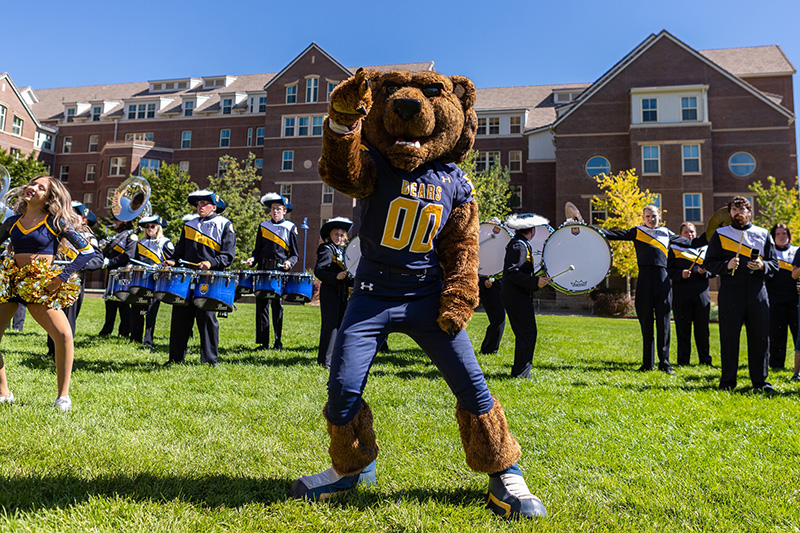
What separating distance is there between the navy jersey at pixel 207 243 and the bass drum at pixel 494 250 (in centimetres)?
372

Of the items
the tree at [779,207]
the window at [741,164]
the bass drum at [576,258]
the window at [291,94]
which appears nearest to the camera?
the bass drum at [576,258]

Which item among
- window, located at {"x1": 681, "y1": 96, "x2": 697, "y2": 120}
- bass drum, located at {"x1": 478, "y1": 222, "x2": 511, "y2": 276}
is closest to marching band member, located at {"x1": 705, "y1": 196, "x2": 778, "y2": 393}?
bass drum, located at {"x1": 478, "y1": 222, "x2": 511, "y2": 276}

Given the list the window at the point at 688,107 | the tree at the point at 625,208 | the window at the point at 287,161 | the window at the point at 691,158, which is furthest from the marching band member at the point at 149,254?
the window at the point at 287,161

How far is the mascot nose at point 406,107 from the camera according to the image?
3.24 metres

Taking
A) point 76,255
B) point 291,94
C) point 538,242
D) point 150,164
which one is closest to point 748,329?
point 538,242

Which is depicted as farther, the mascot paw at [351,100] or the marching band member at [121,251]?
the marching band member at [121,251]

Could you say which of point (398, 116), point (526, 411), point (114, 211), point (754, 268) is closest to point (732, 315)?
point (754, 268)

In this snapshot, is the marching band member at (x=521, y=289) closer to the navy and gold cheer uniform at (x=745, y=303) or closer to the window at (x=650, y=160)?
the navy and gold cheer uniform at (x=745, y=303)

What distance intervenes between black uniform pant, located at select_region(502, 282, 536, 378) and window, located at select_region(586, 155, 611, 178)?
31204 millimetres

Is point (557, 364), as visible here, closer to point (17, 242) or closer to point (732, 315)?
point (732, 315)

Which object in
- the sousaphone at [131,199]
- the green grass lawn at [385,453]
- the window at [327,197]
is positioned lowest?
the green grass lawn at [385,453]

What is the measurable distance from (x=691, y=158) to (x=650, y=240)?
1176 inches

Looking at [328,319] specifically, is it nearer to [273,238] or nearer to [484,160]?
[273,238]

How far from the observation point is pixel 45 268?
16.4ft
